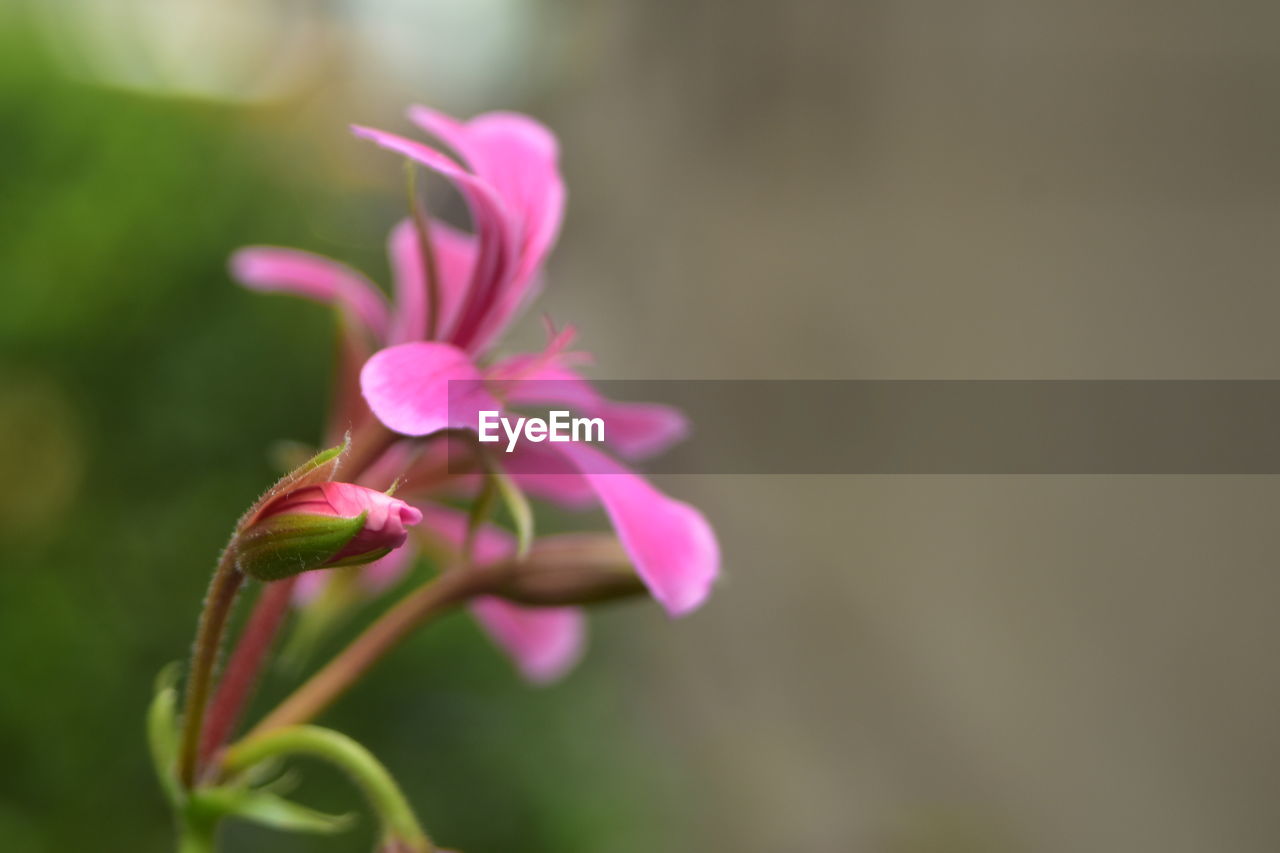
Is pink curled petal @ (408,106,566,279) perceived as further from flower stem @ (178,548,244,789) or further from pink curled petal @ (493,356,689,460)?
flower stem @ (178,548,244,789)

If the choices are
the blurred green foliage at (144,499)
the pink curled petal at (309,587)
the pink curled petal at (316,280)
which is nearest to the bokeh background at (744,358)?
the blurred green foliage at (144,499)

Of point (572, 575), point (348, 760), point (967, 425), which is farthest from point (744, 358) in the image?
point (348, 760)

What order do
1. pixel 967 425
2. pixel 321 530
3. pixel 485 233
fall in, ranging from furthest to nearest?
pixel 967 425, pixel 485 233, pixel 321 530

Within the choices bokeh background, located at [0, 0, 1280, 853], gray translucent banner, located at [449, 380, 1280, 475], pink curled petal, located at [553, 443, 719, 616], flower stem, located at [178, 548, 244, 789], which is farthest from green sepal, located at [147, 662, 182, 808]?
bokeh background, located at [0, 0, 1280, 853]

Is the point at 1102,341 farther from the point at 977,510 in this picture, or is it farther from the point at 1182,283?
the point at 977,510

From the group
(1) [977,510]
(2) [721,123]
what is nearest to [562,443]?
(1) [977,510]

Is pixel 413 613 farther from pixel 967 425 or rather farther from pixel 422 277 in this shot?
pixel 967 425
